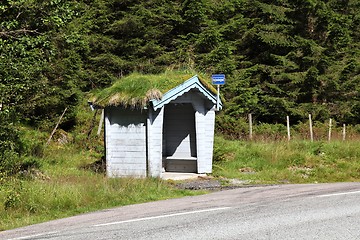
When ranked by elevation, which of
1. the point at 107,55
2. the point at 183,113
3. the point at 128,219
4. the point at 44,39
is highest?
the point at 107,55

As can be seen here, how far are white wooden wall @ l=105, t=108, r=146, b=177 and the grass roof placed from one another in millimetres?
470

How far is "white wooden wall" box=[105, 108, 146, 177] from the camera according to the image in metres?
15.4

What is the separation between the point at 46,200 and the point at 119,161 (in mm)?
5235

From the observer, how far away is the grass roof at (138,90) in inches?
586

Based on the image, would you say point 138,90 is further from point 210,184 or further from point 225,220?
point 225,220

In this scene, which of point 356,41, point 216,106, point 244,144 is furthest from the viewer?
point 356,41

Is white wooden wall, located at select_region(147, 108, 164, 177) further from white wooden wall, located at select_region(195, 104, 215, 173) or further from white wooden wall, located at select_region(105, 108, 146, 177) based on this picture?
white wooden wall, located at select_region(195, 104, 215, 173)

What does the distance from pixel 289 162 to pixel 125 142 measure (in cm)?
563

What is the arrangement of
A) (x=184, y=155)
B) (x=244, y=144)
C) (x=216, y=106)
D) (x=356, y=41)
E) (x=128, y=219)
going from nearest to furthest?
(x=128, y=219) < (x=216, y=106) < (x=184, y=155) < (x=244, y=144) < (x=356, y=41)

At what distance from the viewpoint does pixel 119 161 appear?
51.3ft

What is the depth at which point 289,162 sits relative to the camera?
1741 centimetres

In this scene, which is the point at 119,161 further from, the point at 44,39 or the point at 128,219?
the point at 128,219

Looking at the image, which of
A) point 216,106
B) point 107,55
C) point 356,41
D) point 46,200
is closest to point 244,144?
point 216,106

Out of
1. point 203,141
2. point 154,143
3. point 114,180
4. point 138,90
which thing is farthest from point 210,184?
point 138,90
